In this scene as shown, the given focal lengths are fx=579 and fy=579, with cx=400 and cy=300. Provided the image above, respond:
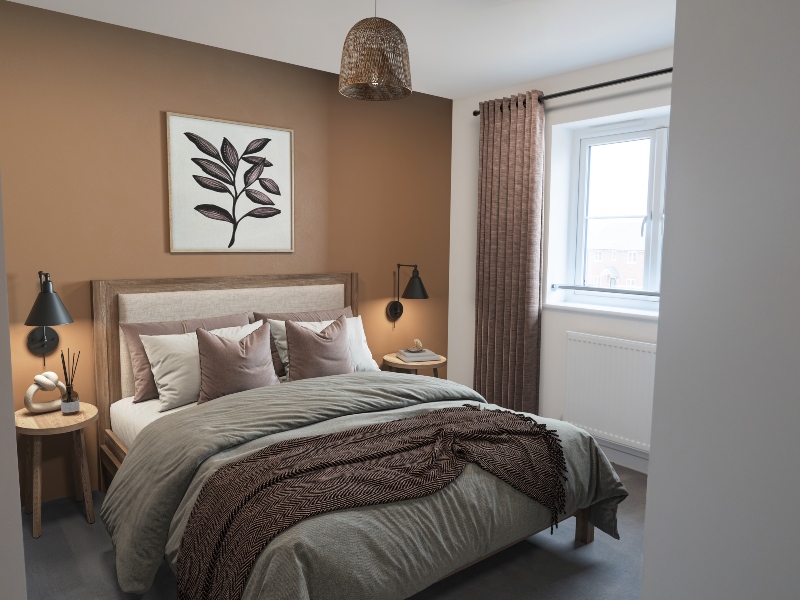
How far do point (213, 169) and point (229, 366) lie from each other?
1352 millimetres

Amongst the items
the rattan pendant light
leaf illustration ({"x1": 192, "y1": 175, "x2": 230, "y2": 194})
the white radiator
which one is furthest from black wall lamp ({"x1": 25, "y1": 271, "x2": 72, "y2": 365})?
the white radiator

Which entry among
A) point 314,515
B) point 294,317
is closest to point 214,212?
point 294,317

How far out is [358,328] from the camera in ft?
12.8

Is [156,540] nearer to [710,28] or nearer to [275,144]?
[710,28]

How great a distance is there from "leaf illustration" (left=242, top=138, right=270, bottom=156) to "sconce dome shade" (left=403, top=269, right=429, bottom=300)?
1387mm

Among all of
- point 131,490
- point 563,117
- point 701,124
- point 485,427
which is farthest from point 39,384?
point 563,117

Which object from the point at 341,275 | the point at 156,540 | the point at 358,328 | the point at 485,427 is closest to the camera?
the point at 156,540

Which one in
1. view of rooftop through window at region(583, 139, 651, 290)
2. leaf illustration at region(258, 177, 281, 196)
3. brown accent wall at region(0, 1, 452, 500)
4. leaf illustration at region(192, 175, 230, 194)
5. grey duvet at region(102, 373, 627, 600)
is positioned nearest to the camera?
grey duvet at region(102, 373, 627, 600)

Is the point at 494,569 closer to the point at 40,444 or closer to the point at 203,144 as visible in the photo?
the point at 40,444

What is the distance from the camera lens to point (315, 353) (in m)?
3.37

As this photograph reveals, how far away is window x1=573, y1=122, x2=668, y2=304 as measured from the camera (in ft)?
12.0

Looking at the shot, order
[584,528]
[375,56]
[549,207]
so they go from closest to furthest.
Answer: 1. [375,56]
2. [584,528]
3. [549,207]

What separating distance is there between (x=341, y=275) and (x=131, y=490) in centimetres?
224

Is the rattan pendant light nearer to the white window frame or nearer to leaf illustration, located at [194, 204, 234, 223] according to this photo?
leaf illustration, located at [194, 204, 234, 223]
